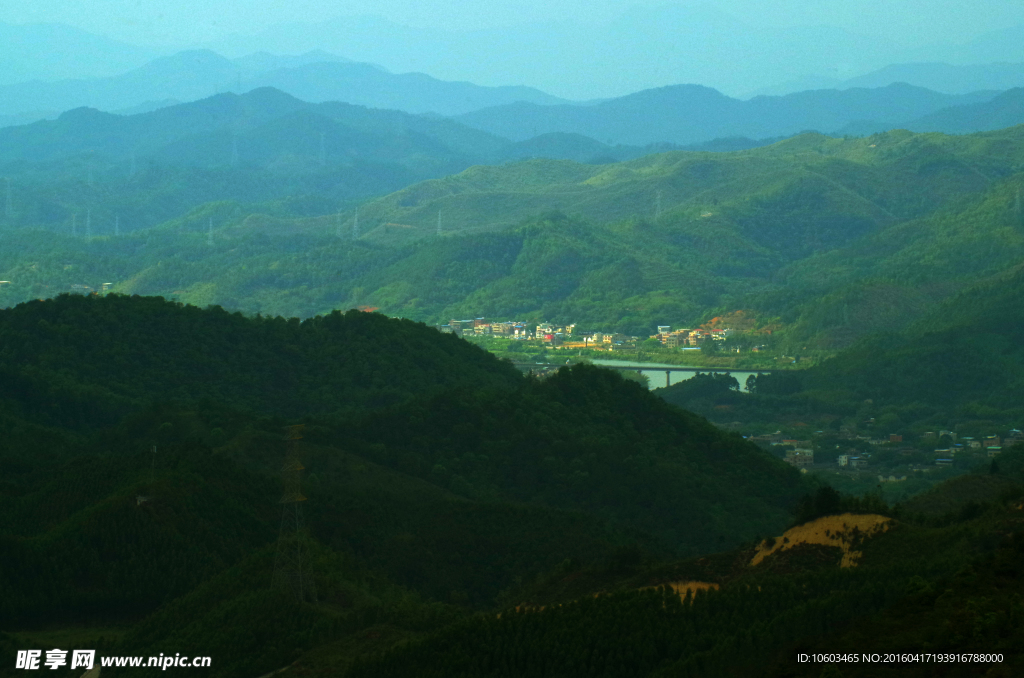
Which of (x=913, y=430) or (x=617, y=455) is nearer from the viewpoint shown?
(x=617, y=455)

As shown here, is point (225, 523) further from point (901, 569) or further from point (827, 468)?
point (827, 468)

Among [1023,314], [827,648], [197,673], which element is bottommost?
[197,673]

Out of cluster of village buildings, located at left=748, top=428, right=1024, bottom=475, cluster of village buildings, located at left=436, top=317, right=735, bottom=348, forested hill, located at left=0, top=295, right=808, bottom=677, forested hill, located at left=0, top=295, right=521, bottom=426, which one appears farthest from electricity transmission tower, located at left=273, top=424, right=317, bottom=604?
cluster of village buildings, located at left=436, top=317, right=735, bottom=348

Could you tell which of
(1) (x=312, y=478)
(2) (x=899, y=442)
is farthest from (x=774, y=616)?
(2) (x=899, y=442)

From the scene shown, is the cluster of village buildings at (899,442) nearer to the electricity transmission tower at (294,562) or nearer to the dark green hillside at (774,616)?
the dark green hillside at (774,616)

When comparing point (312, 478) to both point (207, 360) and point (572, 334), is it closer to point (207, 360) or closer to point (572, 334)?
point (207, 360)

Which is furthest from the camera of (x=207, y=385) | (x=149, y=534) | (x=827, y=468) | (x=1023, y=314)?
(x=1023, y=314)

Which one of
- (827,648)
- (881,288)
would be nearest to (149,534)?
(827,648)
